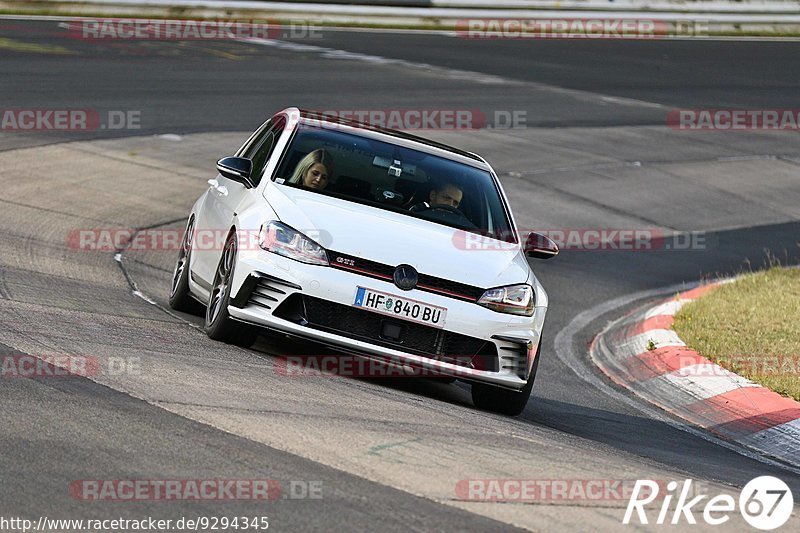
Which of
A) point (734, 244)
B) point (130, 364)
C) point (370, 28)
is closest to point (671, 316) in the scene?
point (734, 244)

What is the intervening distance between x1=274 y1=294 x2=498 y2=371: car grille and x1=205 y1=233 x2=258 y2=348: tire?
1.35 ft

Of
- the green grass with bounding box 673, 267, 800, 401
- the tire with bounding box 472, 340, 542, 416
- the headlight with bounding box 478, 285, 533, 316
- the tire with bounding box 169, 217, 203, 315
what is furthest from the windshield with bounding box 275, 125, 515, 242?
the green grass with bounding box 673, 267, 800, 401

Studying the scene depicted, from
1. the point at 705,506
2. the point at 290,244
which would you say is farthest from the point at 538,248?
the point at 705,506

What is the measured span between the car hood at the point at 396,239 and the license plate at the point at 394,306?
0.66ft

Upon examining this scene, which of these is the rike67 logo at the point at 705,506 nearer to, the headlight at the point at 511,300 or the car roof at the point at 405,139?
the headlight at the point at 511,300

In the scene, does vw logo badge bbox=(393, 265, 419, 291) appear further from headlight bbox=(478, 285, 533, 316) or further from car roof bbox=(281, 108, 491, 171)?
car roof bbox=(281, 108, 491, 171)

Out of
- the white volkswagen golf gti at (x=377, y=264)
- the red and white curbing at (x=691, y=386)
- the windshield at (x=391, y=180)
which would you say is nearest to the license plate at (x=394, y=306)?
the white volkswagen golf gti at (x=377, y=264)

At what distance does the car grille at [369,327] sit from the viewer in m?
7.97

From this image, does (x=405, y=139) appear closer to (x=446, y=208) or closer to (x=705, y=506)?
(x=446, y=208)

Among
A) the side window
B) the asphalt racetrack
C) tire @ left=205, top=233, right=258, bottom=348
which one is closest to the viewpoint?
the asphalt racetrack

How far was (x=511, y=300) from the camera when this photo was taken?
325 inches

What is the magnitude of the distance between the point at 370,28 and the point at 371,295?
25.0 meters

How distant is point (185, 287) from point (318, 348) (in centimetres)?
155

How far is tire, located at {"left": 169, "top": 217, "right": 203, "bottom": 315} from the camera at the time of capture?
988 centimetres
